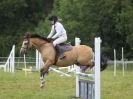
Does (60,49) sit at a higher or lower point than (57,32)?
lower

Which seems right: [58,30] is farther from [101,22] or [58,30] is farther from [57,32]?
[101,22]

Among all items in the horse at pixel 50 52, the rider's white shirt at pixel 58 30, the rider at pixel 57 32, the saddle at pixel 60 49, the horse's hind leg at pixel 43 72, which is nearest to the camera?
the horse's hind leg at pixel 43 72

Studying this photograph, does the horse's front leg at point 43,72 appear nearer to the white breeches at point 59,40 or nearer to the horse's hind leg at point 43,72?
the horse's hind leg at point 43,72

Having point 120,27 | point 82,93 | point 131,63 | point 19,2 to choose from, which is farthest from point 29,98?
point 19,2

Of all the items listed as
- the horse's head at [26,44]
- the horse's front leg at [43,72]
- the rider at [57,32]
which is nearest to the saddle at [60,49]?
the rider at [57,32]

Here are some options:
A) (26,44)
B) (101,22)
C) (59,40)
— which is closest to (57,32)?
(59,40)

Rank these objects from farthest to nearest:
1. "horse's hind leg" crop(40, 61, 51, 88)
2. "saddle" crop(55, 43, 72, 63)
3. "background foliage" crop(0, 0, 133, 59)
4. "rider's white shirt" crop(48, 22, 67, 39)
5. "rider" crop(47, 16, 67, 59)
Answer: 1. "background foliage" crop(0, 0, 133, 59)
2. "saddle" crop(55, 43, 72, 63)
3. "rider's white shirt" crop(48, 22, 67, 39)
4. "rider" crop(47, 16, 67, 59)
5. "horse's hind leg" crop(40, 61, 51, 88)

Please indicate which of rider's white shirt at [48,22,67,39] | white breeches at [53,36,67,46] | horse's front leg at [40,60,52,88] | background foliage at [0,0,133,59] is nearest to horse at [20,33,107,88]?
horse's front leg at [40,60,52,88]

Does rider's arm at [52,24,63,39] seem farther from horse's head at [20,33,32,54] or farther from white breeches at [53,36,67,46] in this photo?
horse's head at [20,33,32,54]

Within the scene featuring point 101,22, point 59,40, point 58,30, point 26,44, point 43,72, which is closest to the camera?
point 43,72

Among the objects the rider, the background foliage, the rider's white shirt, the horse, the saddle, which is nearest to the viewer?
the rider

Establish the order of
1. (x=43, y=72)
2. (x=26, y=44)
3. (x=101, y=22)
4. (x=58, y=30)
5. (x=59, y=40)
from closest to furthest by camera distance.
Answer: (x=43, y=72)
(x=58, y=30)
(x=26, y=44)
(x=59, y=40)
(x=101, y=22)

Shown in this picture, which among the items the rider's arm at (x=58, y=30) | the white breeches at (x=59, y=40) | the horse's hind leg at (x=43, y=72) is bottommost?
the horse's hind leg at (x=43, y=72)

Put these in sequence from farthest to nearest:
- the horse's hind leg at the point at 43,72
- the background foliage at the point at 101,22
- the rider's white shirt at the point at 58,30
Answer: the background foliage at the point at 101,22 < the rider's white shirt at the point at 58,30 < the horse's hind leg at the point at 43,72
